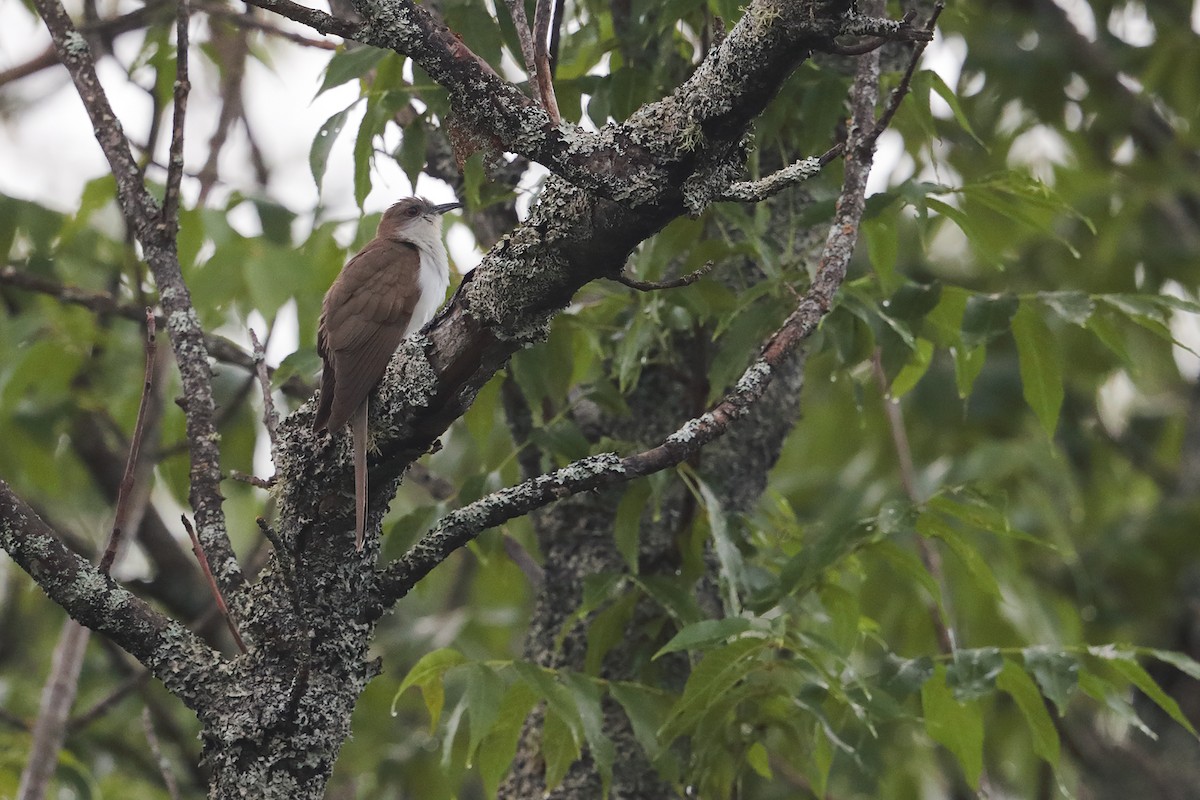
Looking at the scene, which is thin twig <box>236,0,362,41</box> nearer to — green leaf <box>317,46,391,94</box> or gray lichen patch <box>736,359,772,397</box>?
gray lichen patch <box>736,359,772,397</box>

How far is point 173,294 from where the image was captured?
110 inches

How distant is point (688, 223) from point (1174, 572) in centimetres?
450

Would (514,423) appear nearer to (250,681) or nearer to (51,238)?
(250,681)

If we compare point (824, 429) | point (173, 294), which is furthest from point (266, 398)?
point (824, 429)

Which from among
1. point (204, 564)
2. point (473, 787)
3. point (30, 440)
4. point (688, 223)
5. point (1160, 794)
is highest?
point (30, 440)

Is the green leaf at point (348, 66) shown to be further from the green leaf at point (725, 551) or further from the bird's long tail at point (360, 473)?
the green leaf at point (725, 551)

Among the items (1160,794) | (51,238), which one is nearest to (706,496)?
(51,238)

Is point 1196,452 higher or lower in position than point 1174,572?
higher

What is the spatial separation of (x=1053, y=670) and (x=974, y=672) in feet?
0.61

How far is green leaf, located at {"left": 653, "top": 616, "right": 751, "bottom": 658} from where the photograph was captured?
259 cm

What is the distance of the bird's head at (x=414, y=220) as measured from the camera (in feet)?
13.9

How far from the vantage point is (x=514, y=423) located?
3557 mm

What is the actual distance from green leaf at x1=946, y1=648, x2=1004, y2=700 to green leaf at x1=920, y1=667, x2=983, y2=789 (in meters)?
0.07

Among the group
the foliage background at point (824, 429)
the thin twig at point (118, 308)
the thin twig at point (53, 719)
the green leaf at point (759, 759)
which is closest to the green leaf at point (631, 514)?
the foliage background at point (824, 429)
